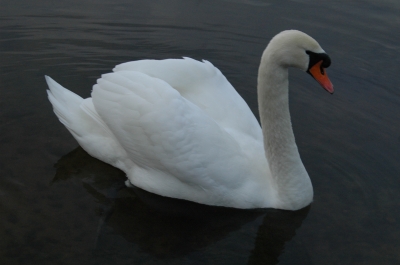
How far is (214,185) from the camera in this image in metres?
5.61

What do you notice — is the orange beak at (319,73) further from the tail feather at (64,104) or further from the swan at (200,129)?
the tail feather at (64,104)

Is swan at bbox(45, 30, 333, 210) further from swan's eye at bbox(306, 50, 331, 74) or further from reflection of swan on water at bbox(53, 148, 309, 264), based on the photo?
reflection of swan on water at bbox(53, 148, 309, 264)

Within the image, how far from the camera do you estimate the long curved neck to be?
222 inches

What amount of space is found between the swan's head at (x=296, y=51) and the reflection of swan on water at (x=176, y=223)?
66.9 inches

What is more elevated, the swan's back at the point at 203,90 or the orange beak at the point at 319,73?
the orange beak at the point at 319,73

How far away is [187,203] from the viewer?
6.08m

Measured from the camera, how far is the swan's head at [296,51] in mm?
5125

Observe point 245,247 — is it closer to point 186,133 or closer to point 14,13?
point 186,133

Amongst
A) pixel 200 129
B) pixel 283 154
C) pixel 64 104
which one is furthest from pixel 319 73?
pixel 64 104

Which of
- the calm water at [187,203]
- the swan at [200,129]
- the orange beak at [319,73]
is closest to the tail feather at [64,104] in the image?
the swan at [200,129]

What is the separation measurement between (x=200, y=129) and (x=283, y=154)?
0.99 metres

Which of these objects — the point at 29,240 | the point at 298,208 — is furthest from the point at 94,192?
the point at 298,208

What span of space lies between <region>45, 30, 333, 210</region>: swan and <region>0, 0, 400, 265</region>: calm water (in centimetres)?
32

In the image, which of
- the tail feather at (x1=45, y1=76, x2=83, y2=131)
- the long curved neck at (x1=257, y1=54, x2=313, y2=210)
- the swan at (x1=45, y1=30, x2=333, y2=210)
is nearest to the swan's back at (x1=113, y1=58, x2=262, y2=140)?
the swan at (x1=45, y1=30, x2=333, y2=210)
